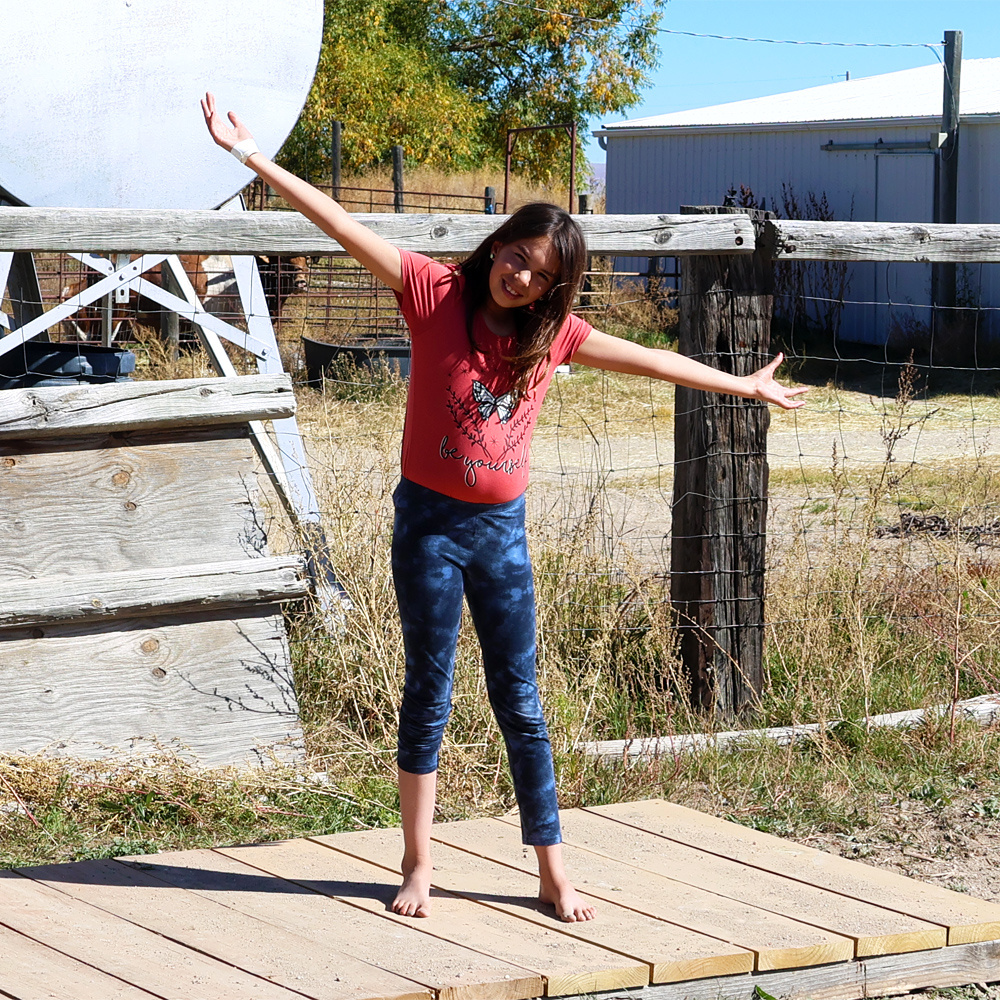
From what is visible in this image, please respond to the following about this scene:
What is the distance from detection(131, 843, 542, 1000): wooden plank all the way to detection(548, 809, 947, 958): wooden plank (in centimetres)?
71

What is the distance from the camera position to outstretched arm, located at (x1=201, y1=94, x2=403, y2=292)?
2.95 metres

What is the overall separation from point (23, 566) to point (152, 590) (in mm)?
409

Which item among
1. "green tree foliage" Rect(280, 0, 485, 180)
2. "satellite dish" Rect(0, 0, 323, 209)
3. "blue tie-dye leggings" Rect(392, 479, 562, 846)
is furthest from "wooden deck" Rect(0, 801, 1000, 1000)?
"green tree foliage" Rect(280, 0, 485, 180)

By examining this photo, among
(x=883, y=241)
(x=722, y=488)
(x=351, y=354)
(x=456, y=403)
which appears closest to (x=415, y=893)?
(x=456, y=403)

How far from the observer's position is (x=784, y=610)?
516cm

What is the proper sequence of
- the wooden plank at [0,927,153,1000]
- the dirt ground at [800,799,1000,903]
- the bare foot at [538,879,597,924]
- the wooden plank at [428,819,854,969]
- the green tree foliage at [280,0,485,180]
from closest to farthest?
the wooden plank at [0,927,153,1000] → the wooden plank at [428,819,854,969] → the bare foot at [538,879,597,924] → the dirt ground at [800,799,1000,903] → the green tree foliage at [280,0,485,180]

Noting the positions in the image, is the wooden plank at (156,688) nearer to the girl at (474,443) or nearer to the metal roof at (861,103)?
the girl at (474,443)

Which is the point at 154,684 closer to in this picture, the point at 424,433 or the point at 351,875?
the point at 351,875

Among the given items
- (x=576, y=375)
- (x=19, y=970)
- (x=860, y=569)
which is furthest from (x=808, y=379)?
(x=19, y=970)

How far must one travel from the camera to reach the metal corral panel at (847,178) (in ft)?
60.2

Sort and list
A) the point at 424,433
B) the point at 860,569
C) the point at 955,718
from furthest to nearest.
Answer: the point at 860,569, the point at 955,718, the point at 424,433

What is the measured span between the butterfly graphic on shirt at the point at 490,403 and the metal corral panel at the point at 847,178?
1434 centimetres

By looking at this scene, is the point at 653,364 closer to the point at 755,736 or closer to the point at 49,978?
the point at 49,978

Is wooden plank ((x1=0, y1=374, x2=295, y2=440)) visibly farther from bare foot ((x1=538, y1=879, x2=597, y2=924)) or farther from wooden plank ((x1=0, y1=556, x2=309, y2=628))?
bare foot ((x1=538, y1=879, x2=597, y2=924))
